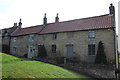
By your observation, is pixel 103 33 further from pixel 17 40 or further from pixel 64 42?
pixel 17 40

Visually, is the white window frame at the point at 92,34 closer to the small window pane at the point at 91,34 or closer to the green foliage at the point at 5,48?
the small window pane at the point at 91,34

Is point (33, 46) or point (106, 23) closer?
point (106, 23)

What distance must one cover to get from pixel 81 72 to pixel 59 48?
27.9 ft

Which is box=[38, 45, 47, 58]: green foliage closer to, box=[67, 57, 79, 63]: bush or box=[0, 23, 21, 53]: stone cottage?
box=[67, 57, 79, 63]: bush

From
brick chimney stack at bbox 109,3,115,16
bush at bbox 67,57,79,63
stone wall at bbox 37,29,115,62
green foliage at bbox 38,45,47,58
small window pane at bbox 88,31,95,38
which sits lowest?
bush at bbox 67,57,79,63

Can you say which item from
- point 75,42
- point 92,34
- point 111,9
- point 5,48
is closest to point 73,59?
point 75,42

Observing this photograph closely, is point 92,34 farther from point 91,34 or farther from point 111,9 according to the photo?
point 111,9

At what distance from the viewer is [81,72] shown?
59.8 feet

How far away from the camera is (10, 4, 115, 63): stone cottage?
2038 centimetres

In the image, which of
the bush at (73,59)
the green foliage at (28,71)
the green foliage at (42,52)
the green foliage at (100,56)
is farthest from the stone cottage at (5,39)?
the green foliage at (100,56)

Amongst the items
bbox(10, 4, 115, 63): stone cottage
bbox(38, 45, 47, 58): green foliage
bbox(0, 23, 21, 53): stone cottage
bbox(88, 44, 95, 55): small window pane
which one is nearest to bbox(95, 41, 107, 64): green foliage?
bbox(10, 4, 115, 63): stone cottage

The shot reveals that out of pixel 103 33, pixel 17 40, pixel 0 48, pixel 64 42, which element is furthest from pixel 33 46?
pixel 103 33

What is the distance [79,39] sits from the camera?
2302 centimetres

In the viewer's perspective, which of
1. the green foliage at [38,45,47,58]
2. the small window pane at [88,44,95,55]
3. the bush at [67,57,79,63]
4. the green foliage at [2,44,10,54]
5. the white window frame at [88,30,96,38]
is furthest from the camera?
the green foliage at [2,44,10,54]
